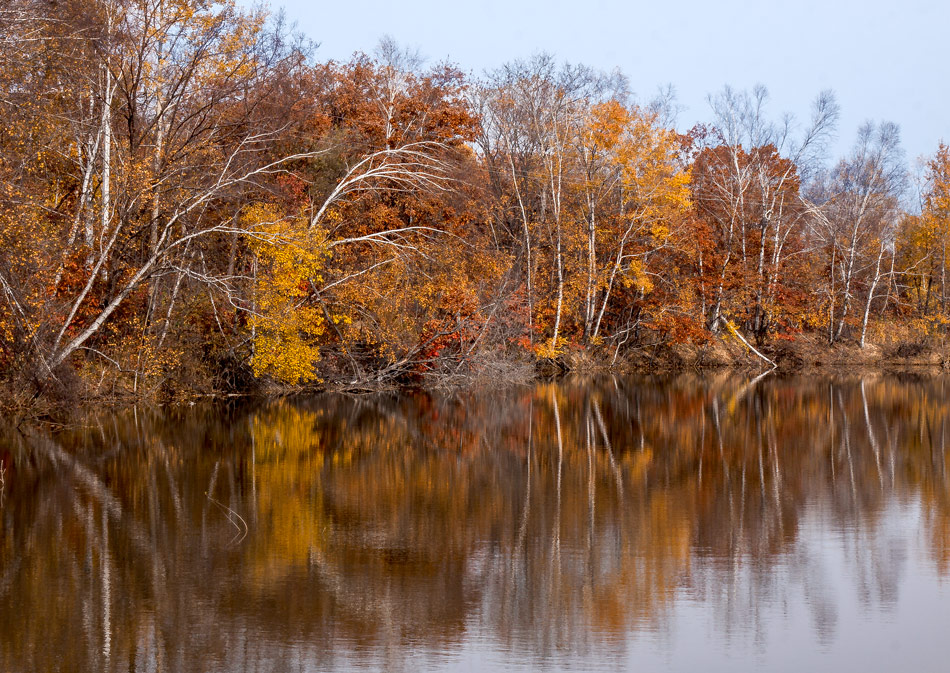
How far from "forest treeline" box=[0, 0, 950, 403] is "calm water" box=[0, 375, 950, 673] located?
5.88 m

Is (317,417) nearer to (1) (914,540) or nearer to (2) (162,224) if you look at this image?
(2) (162,224)

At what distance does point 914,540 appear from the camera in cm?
1205

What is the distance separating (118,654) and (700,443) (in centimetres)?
1566

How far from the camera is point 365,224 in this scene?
42094 mm

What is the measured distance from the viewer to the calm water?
26.8 feet

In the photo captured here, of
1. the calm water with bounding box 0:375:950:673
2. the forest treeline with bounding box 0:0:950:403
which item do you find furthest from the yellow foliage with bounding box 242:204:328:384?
the calm water with bounding box 0:375:950:673

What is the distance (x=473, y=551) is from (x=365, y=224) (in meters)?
31.8

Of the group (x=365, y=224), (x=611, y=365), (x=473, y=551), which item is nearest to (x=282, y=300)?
(x=365, y=224)

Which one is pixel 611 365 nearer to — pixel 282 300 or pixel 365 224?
pixel 365 224

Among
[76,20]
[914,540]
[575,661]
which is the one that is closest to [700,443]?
[914,540]

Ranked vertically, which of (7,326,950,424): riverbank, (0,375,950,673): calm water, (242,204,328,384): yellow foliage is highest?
(242,204,328,384): yellow foliage

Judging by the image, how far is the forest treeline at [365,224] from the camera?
25.7m

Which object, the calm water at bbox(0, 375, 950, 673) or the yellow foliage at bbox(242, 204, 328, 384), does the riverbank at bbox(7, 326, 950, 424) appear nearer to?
the yellow foliage at bbox(242, 204, 328, 384)

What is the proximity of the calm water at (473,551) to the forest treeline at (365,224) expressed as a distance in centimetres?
588
